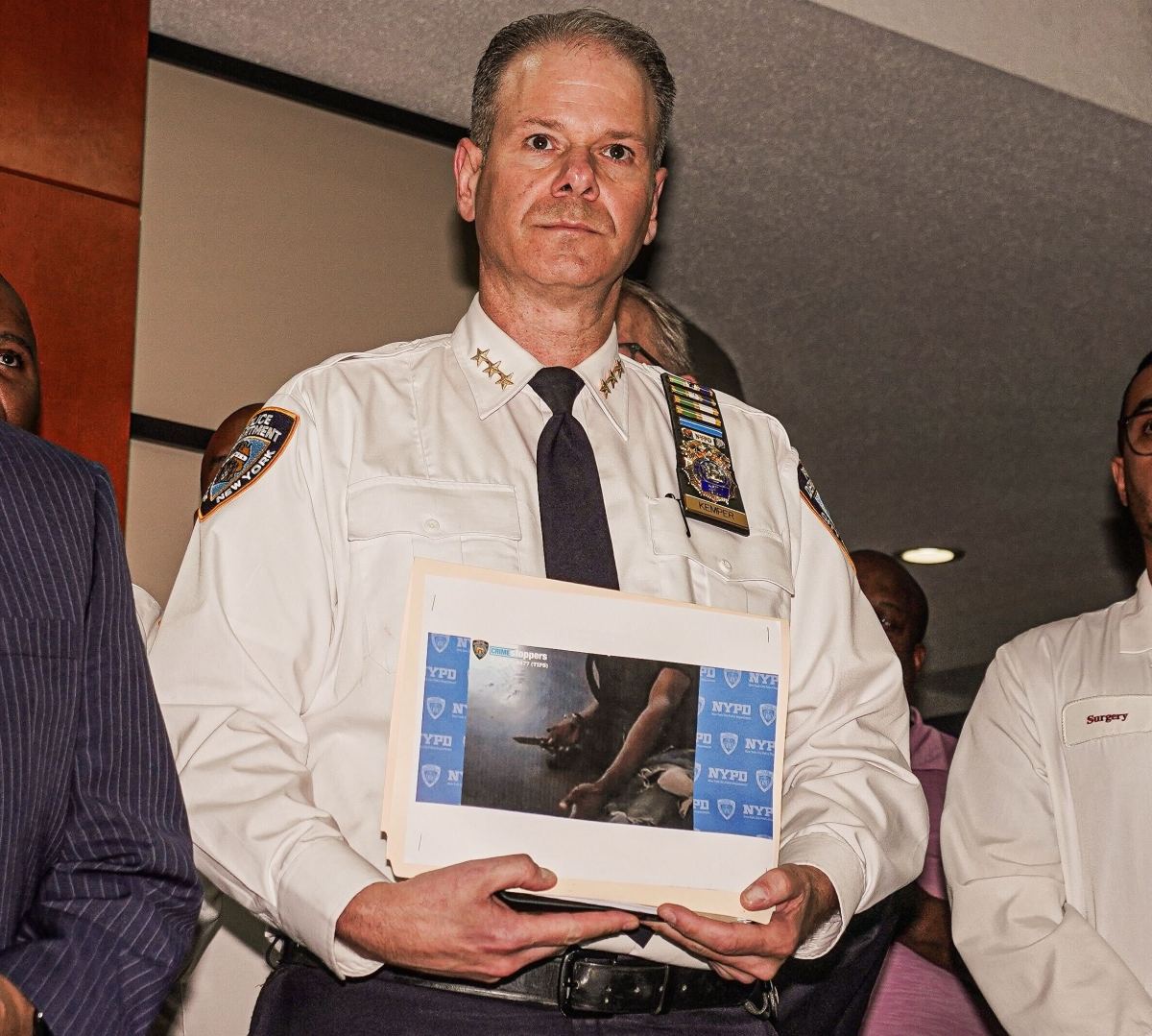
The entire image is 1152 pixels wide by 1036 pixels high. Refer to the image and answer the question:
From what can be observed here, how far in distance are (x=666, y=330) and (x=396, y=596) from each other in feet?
3.94

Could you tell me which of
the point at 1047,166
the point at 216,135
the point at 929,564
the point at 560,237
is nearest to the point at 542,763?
the point at 560,237

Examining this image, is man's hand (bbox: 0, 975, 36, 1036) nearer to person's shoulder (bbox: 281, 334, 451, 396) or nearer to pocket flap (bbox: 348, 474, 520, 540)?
pocket flap (bbox: 348, 474, 520, 540)

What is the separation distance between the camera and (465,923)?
1.37m

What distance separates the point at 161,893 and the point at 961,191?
9.83ft

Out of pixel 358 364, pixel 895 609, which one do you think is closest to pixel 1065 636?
pixel 895 609

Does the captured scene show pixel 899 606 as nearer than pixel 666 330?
No

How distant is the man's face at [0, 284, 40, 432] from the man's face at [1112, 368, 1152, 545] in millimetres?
1811

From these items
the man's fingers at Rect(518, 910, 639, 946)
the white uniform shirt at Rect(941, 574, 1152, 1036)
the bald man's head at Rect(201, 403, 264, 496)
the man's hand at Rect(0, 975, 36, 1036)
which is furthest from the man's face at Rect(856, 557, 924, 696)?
the man's hand at Rect(0, 975, 36, 1036)

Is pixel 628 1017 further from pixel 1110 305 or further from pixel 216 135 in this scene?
pixel 1110 305

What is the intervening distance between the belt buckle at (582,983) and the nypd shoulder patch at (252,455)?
1.99 feet

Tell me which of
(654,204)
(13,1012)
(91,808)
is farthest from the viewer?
(654,204)

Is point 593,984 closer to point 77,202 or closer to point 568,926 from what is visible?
point 568,926

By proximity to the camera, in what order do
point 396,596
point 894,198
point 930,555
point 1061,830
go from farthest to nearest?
point 930,555 < point 894,198 < point 1061,830 < point 396,596

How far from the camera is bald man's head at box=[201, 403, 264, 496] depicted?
2758mm
